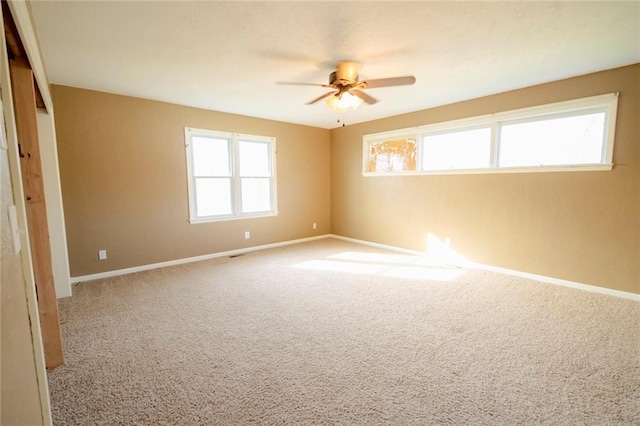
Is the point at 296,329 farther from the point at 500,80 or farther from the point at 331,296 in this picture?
the point at 500,80

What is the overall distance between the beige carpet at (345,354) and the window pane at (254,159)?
7.27 ft

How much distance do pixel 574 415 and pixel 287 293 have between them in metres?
2.37

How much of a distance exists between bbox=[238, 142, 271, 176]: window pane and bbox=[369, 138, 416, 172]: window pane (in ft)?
6.64

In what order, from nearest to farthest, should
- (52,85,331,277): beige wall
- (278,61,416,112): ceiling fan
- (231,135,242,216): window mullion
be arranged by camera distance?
1. (278,61,416,112): ceiling fan
2. (52,85,331,277): beige wall
3. (231,135,242,216): window mullion

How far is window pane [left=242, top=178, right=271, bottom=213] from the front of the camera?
485cm

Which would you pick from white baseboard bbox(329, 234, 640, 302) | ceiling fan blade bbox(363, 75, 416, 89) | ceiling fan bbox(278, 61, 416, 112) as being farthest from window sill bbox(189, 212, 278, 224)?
ceiling fan blade bbox(363, 75, 416, 89)

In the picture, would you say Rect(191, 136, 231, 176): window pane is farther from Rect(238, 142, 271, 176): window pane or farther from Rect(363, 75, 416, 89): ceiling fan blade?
Rect(363, 75, 416, 89): ceiling fan blade

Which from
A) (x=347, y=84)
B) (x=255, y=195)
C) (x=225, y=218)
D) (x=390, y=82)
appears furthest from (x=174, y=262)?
(x=390, y=82)

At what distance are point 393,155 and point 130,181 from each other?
13.6 ft

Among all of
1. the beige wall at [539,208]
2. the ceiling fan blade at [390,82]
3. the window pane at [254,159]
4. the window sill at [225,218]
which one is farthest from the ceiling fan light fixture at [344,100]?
the window sill at [225,218]

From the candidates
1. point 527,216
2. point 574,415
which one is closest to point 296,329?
point 574,415

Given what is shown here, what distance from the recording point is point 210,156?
174 inches

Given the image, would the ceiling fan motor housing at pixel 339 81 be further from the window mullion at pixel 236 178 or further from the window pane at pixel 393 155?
the window mullion at pixel 236 178

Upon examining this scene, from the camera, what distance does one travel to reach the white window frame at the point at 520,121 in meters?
2.89
